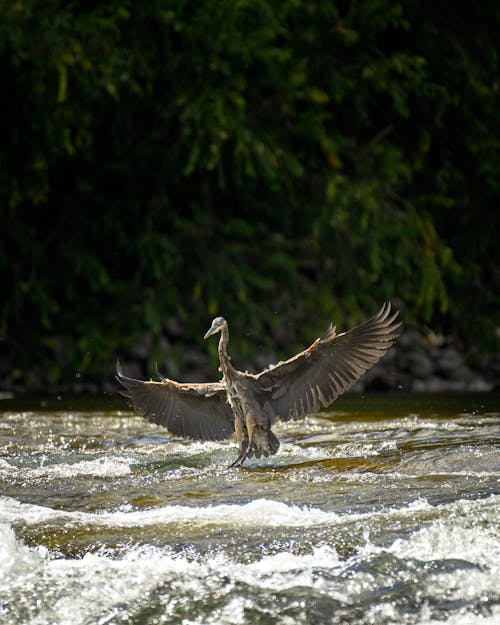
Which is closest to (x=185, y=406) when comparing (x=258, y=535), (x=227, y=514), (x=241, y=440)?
(x=241, y=440)

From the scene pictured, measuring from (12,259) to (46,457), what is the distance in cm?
524

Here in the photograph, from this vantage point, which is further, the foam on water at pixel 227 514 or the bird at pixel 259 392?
the bird at pixel 259 392

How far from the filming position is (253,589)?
389cm

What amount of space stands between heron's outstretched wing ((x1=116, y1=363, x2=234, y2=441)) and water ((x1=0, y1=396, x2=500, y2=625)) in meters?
0.17

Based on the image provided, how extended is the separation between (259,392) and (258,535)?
5.13ft

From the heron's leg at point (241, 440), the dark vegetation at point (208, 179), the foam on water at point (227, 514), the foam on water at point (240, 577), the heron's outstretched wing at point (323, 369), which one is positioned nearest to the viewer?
the foam on water at point (240, 577)

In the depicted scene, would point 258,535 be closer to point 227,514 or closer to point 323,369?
point 227,514

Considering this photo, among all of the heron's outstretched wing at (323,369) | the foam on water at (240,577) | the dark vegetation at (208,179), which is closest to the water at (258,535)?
the foam on water at (240,577)

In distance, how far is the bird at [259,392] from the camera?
5.58 metres

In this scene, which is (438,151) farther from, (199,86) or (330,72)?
(199,86)

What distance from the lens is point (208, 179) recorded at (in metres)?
11.6

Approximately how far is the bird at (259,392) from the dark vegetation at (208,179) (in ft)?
16.1

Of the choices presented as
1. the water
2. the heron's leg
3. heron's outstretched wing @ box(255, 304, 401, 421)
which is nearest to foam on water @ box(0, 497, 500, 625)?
→ the water

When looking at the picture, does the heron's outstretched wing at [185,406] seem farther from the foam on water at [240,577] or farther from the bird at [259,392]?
the foam on water at [240,577]
